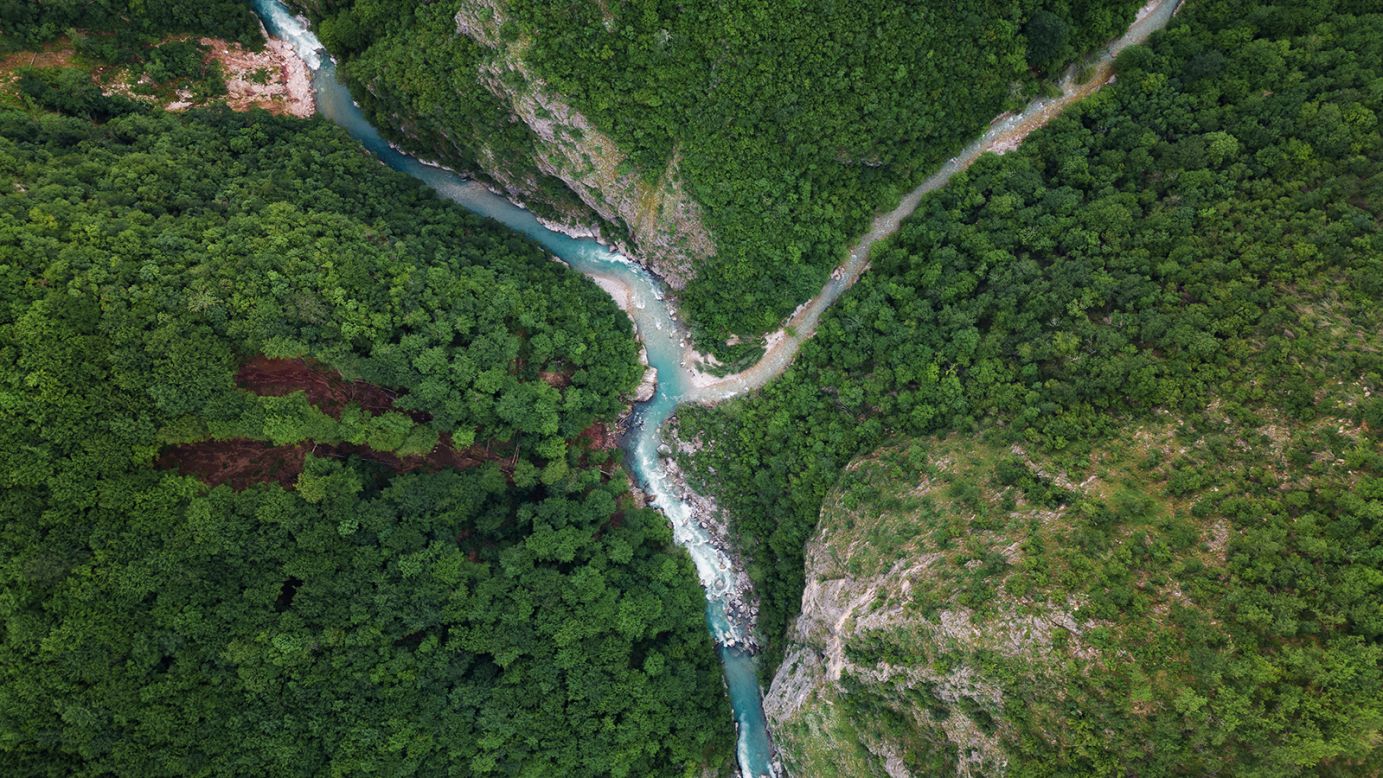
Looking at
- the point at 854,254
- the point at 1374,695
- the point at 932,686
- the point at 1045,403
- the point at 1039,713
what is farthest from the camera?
the point at 854,254

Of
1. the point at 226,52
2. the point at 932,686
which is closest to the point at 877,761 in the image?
the point at 932,686

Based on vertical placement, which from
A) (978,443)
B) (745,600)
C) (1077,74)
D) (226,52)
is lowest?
(745,600)

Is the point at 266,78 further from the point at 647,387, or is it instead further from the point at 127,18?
the point at 647,387

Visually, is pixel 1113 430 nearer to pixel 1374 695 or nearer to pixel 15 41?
pixel 1374 695

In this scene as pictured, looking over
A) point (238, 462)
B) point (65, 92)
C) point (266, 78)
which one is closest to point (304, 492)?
point (238, 462)

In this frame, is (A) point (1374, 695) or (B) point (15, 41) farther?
(B) point (15, 41)

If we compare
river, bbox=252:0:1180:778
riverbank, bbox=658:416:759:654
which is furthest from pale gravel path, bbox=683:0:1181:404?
riverbank, bbox=658:416:759:654

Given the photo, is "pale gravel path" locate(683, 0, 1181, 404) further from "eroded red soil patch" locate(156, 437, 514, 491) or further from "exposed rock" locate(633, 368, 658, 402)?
"eroded red soil patch" locate(156, 437, 514, 491)
